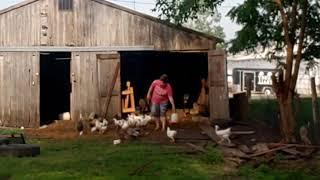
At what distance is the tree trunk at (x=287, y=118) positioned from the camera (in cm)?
1437

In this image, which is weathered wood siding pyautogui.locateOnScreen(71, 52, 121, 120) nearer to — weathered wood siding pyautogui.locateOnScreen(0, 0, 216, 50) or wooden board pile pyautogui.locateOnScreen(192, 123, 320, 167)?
weathered wood siding pyautogui.locateOnScreen(0, 0, 216, 50)

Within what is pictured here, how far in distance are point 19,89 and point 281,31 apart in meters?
9.62

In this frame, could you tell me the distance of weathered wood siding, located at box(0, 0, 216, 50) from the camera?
20.6 metres

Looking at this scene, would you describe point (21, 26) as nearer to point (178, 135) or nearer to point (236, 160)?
point (178, 135)

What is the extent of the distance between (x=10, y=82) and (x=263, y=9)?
9693mm

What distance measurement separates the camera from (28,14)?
813 inches

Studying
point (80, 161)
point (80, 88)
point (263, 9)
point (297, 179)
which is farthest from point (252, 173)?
point (80, 88)

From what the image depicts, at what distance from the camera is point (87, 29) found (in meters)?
20.7

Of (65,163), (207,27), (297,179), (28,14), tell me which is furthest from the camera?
(207,27)

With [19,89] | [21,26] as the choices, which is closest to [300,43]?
[21,26]

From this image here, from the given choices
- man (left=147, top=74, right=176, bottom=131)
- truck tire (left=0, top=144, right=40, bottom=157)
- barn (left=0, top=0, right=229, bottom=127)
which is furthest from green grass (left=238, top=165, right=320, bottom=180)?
barn (left=0, top=0, right=229, bottom=127)

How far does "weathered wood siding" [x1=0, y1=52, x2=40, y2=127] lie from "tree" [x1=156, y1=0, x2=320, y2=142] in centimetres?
575

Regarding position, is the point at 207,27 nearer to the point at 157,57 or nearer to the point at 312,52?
the point at 157,57

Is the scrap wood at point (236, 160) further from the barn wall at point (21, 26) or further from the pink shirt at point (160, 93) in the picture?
the barn wall at point (21, 26)
